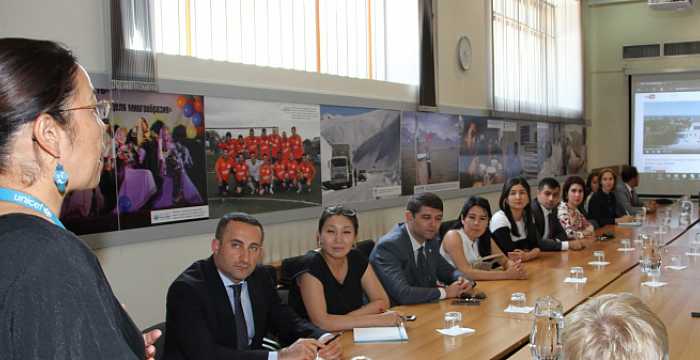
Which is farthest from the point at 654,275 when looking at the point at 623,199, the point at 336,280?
the point at 623,199

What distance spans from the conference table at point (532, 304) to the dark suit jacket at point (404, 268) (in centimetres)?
8

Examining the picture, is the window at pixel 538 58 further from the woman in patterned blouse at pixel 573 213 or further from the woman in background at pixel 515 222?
the woman in background at pixel 515 222

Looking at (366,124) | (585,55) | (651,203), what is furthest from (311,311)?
(585,55)

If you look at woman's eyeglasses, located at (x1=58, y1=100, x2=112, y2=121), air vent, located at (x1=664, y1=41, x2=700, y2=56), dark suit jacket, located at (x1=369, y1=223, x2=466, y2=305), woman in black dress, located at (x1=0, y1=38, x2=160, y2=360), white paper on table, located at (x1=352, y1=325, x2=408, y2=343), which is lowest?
white paper on table, located at (x1=352, y1=325, x2=408, y2=343)

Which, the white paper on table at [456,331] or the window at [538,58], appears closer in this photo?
the white paper on table at [456,331]

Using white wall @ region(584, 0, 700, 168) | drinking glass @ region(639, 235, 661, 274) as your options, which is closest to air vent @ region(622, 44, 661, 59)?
white wall @ region(584, 0, 700, 168)

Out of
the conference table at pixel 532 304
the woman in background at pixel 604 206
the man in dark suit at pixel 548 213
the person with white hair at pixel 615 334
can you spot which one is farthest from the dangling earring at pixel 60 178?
the woman in background at pixel 604 206

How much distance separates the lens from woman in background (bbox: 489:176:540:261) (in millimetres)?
5027

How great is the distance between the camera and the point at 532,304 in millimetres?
3262

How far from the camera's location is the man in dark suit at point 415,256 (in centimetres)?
351

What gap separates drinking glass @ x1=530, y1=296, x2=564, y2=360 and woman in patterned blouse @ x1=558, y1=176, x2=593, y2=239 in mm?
3846

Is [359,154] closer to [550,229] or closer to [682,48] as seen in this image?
[550,229]

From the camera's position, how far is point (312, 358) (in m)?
2.37

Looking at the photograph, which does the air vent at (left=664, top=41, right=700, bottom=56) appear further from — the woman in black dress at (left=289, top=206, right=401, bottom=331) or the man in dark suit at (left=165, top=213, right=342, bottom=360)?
the man in dark suit at (left=165, top=213, right=342, bottom=360)
